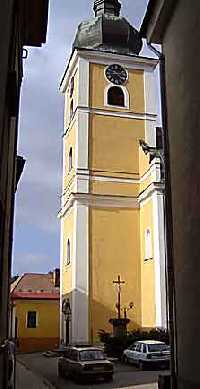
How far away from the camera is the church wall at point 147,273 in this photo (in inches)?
1226

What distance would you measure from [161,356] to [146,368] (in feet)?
2.44

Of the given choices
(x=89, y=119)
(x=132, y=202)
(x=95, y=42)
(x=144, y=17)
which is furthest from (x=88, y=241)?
(x=144, y=17)

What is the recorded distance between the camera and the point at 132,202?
34188 millimetres

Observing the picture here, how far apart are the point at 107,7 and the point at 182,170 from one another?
33.9 m

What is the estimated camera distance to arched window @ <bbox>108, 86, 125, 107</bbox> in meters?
36.8

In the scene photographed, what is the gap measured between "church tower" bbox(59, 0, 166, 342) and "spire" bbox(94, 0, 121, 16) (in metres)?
1.24

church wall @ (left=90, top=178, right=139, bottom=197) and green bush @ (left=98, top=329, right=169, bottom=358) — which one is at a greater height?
church wall @ (left=90, top=178, right=139, bottom=197)

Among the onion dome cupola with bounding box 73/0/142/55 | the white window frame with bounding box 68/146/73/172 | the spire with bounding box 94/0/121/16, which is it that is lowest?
the white window frame with bounding box 68/146/73/172

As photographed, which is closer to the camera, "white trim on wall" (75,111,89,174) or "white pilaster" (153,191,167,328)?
"white pilaster" (153,191,167,328)

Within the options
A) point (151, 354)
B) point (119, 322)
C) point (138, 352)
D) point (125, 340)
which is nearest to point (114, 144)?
point (119, 322)

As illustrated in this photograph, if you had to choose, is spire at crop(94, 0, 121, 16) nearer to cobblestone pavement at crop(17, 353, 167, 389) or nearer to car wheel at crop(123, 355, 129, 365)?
car wheel at crop(123, 355, 129, 365)

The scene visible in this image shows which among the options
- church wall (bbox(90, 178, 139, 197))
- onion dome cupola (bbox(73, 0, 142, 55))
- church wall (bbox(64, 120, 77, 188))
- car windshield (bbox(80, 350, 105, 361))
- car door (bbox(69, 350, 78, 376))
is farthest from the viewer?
onion dome cupola (bbox(73, 0, 142, 55))

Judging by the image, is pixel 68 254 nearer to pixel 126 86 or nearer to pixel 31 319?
pixel 31 319

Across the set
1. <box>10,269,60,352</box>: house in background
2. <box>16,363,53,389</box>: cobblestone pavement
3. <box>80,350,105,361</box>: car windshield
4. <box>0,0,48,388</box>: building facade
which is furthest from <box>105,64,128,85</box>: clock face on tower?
<box>0,0,48,388</box>: building facade
